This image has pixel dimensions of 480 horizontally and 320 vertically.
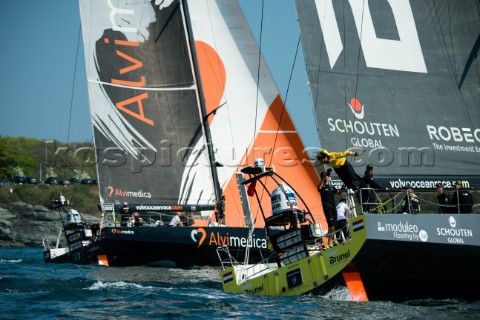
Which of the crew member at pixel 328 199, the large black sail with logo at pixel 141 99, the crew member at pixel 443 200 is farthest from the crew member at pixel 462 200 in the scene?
the large black sail with logo at pixel 141 99

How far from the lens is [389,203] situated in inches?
658

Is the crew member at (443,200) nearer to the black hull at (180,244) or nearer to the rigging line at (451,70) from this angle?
the rigging line at (451,70)

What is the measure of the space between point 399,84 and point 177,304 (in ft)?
21.1

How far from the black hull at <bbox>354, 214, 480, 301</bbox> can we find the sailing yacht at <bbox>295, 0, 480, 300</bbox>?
2539 millimetres

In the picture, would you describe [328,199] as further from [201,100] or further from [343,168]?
[201,100]

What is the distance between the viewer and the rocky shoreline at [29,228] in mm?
60938

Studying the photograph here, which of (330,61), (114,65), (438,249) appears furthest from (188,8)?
(438,249)

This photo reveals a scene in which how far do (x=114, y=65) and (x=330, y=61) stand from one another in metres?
13.1

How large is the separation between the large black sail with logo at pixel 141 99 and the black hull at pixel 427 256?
14.2m

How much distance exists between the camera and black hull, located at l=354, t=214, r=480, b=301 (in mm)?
14727

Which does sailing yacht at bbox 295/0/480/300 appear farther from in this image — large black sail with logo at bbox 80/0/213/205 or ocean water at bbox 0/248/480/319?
large black sail with logo at bbox 80/0/213/205

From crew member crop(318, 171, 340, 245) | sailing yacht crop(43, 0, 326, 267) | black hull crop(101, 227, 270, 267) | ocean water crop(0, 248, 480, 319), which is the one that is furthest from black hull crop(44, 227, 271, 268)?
crew member crop(318, 171, 340, 245)

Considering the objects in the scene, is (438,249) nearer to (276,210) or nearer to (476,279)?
(476,279)

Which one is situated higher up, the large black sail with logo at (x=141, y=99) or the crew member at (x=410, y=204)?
the large black sail with logo at (x=141, y=99)
